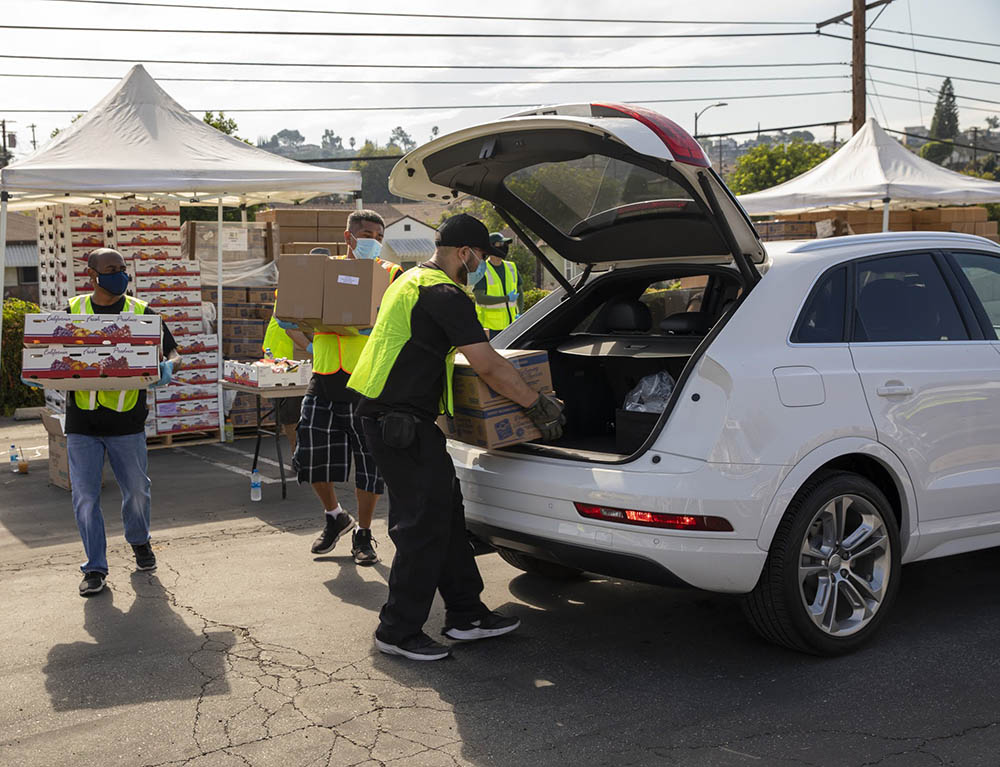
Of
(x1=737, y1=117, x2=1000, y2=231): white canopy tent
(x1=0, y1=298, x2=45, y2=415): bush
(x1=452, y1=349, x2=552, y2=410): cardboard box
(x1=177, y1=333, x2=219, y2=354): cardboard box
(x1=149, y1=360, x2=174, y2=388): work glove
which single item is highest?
(x1=737, y1=117, x2=1000, y2=231): white canopy tent

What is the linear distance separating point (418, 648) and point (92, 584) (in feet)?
7.10

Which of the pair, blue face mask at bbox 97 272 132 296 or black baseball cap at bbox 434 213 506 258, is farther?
blue face mask at bbox 97 272 132 296

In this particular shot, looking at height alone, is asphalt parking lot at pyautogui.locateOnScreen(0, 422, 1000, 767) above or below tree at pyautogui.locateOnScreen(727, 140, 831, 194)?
below

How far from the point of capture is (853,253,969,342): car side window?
188 inches

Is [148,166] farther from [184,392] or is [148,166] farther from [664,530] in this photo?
[664,530]

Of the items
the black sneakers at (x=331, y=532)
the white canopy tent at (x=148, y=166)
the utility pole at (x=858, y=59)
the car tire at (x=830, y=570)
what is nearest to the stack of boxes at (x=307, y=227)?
the white canopy tent at (x=148, y=166)

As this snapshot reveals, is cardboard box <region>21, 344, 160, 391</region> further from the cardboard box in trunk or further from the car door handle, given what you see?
the car door handle

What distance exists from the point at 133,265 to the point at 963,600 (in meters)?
8.34

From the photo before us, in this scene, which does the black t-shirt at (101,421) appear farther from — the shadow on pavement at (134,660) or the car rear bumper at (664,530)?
the car rear bumper at (664,530)

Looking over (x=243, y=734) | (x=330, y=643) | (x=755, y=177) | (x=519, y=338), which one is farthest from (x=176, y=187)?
(x=755, y=177)

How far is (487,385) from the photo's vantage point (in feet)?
15.3

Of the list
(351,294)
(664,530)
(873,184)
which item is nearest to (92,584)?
(351,294)

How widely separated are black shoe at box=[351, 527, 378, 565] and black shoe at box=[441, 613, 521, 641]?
151 cm

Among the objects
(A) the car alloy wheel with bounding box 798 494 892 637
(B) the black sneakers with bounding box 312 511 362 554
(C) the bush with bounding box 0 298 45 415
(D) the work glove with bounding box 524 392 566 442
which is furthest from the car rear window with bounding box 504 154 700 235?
(C) the bush with bounding box 0 298 45 415
